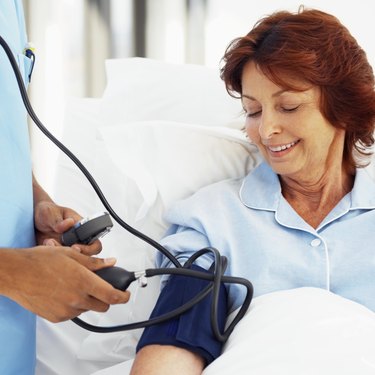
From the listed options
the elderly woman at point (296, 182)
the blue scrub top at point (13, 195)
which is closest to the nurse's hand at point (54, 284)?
the blue scrub top at point (13, 195)

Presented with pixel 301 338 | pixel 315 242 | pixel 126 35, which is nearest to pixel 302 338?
pixel 301 338

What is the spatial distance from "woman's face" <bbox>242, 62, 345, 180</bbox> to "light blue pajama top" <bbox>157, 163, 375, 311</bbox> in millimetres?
85

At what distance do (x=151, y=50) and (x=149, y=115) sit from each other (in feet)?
2.42

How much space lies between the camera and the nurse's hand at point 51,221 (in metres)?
1.10

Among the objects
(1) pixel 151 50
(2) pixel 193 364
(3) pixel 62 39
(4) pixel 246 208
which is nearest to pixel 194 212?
(4) pixel 246 208

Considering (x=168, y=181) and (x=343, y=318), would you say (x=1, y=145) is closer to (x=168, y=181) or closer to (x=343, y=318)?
(x=168, y=181)

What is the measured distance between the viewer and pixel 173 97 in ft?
5.69

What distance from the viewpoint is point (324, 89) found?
133cm

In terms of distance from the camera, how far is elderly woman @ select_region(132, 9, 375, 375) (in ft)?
4.05

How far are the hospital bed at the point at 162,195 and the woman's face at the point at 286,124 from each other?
0.73ft

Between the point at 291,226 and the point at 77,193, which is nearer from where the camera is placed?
the point at 291,226

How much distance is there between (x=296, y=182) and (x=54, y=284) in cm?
69

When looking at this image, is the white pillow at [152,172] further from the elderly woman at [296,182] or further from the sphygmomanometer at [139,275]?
the sphygmomanometer at [139,275]

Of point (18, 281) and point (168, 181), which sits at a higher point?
point (18, 281)
